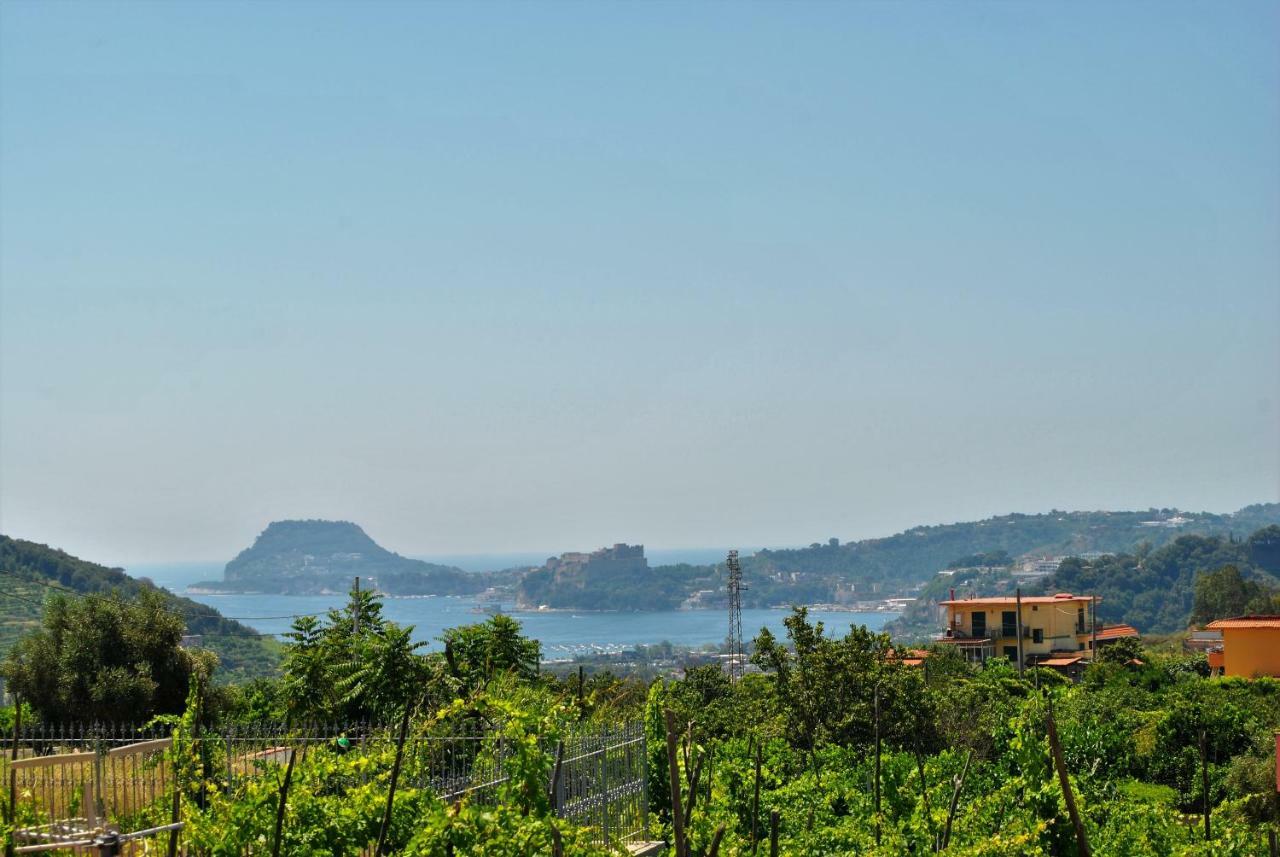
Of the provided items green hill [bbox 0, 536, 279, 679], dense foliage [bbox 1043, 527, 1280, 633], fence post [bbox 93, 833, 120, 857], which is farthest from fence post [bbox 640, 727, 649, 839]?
dense foliage [bbox 1043, 527, 1280, 633]

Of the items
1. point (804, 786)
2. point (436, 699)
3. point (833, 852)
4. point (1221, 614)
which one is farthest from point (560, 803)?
point (1221, 614)

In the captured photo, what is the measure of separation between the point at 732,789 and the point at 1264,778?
1238 cm

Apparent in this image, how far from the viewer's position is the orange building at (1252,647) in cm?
4322

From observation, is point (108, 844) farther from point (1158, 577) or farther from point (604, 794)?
point (1158, 577)

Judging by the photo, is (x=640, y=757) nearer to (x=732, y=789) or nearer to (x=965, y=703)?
(x=732, y=789)

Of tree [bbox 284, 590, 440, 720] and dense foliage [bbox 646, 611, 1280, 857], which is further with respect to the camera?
tree [bbox 284, 590, 440, 720]

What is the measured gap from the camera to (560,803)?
995 cm

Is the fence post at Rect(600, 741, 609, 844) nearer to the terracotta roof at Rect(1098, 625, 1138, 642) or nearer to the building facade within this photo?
the building facade

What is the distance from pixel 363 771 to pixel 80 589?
85.8m

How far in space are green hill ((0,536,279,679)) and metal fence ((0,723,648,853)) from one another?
62.2 m

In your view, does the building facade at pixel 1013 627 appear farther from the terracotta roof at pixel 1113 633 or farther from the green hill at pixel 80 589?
the green hill at pixel 80 589

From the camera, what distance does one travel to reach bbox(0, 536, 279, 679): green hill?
72.4m

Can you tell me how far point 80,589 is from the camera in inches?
3361

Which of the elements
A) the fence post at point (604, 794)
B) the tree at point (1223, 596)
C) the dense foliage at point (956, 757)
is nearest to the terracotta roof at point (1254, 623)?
the dense foliage at point (956, 757)
